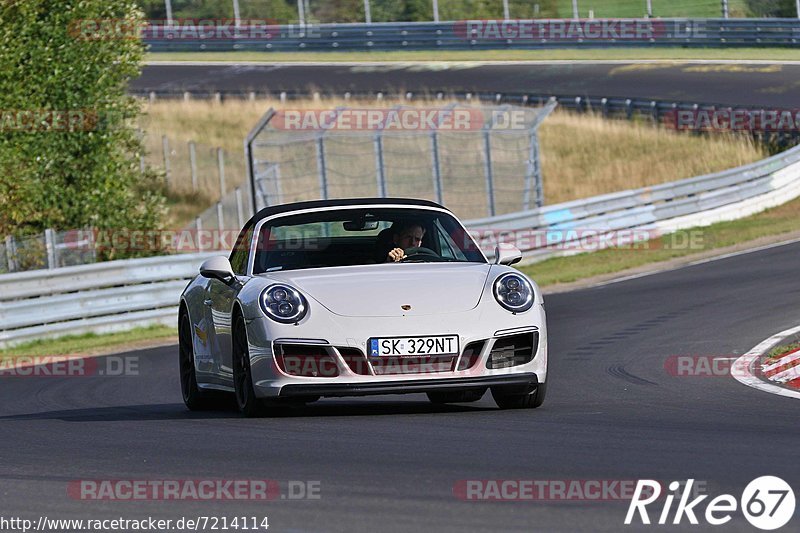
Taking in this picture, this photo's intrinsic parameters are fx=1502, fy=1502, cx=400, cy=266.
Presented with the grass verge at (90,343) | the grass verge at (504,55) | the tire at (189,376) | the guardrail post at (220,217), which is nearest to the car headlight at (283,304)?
the tire at (189,376)

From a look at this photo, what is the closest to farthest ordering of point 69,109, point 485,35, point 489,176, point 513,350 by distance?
point 513,350, point 69,109, point 489,176, point 485,35

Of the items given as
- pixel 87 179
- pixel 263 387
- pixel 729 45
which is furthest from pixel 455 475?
pixel 729 45

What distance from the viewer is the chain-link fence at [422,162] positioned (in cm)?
2655

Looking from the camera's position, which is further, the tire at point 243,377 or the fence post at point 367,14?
the fence post at point 367,14

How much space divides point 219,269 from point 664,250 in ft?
54.5

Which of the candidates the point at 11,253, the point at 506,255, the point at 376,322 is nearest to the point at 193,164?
the point at 11,253

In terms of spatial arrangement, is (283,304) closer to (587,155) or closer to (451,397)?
(451,397)

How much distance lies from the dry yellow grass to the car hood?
2373 centimetres

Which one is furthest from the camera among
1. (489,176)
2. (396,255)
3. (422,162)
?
(422,162)

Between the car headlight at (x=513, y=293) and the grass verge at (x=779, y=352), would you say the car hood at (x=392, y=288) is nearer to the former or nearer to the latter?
the car headlight at (x=513, y=293)

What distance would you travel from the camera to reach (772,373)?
35.6 feet

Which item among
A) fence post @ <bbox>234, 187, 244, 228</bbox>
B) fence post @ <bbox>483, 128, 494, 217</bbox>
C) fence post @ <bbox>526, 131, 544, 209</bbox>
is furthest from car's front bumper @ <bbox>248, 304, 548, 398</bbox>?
fence post @ <bbox>234, 187, 244, 228</bbox>

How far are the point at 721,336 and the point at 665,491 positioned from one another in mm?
8419

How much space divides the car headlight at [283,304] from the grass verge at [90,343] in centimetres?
1016
